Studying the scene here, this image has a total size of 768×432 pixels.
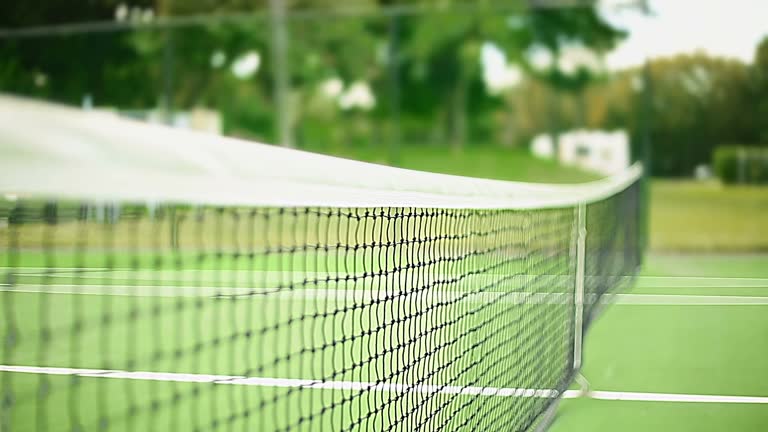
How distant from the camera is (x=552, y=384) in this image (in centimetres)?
344

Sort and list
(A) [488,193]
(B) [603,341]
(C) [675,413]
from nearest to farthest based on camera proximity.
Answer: (A) [488,193]
(C) [675,413]
(B) [603,341]

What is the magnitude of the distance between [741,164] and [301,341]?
709 centimetres

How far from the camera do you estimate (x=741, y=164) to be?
10.1 metres

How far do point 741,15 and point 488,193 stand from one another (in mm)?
8334

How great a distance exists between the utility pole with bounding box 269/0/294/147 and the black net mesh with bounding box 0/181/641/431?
12.3 ft

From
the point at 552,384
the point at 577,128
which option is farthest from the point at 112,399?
the point at 577,128

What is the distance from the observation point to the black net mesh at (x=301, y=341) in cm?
238

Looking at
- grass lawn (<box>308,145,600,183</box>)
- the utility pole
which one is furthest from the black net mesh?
the utility pole

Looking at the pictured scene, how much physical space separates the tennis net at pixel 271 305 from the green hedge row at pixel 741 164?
141 centimetres

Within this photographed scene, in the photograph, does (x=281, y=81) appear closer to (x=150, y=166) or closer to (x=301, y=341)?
(x=301, y=341)

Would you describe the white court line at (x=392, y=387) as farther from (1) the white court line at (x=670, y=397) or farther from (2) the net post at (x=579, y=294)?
Result: (2) the net post at (x=579, y=294)

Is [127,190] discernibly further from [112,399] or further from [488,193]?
[112,399]

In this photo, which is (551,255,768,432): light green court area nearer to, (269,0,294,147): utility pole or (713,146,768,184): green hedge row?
(713,146,768,184): green hedge row

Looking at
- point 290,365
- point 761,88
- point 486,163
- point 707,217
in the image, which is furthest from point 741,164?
point 290,365
